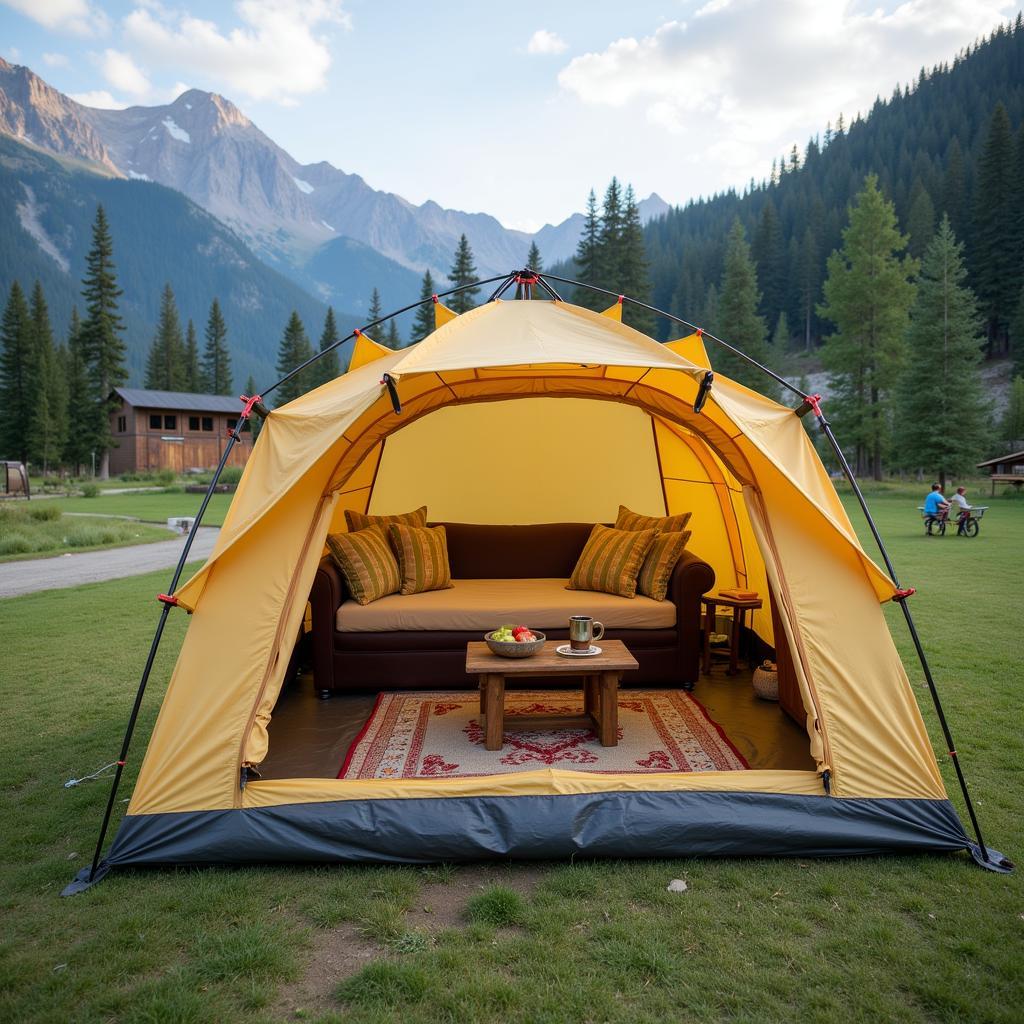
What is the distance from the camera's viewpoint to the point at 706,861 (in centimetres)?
292

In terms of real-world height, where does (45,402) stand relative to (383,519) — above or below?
above

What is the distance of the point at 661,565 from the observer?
5152mm

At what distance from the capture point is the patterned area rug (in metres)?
3.67

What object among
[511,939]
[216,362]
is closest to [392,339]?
[216,362]

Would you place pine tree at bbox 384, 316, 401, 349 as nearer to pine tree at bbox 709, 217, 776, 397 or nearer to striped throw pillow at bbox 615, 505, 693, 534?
pine tree at bbox 709, 217, 776, 397

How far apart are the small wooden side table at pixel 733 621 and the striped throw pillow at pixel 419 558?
1.97m

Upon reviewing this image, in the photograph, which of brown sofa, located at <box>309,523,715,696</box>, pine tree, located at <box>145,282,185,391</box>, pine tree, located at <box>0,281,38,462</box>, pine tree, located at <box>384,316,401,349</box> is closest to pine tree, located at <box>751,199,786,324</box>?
pine tree, located at <box>384,316,401,349</box>

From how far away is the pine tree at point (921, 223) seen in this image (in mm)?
41969

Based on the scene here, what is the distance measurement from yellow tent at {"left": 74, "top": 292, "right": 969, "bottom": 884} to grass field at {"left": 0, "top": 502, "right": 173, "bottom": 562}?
35.9 ft

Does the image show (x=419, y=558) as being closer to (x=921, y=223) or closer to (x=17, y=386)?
(x=17, y=386)

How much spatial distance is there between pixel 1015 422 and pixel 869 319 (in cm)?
930

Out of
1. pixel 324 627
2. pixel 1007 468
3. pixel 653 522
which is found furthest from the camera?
pixel 1007 468

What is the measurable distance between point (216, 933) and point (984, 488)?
28738 mm

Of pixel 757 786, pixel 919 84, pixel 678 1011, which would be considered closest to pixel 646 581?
pixel 757 786
